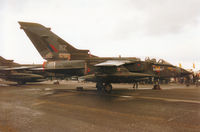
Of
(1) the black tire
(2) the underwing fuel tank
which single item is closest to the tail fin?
(2) the underwing fuel tank

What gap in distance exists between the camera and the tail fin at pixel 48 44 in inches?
512

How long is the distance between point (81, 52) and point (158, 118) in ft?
33.2

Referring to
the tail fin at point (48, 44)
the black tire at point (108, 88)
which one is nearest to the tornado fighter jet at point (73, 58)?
the tail fin at point (48, 44)

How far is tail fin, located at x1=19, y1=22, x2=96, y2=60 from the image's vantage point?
512 inches

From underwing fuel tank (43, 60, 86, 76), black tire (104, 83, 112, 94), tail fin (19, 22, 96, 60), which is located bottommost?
black tire (104, 83, 112, 94)

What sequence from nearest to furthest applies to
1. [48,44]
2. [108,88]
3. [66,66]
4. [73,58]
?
[108,88] → [66,66] → [48,44] → [73,58]

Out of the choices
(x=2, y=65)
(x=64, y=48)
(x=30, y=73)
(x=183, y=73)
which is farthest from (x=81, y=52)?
(x=2, y=65)

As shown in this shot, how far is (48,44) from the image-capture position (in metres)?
13.1

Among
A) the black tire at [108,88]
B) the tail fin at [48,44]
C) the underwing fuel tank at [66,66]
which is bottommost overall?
the black tire at [108,88]

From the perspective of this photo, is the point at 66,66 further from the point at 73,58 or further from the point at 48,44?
the point at 48,44

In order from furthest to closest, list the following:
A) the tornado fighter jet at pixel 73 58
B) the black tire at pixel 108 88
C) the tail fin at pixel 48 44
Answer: the tail fin at pixel 48 44 < the tornado fighter jet at pixel 73 58 < the black tire at pixel 108 88

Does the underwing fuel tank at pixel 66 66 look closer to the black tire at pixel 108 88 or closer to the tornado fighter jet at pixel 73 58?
the tornado fighter jet at pixel 73 58

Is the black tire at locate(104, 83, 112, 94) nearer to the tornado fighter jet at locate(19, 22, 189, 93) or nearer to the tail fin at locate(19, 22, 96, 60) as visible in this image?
the tornado fighter jet at locate(19, 22, 189, 93)

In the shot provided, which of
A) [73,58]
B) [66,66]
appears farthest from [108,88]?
[73,58]
